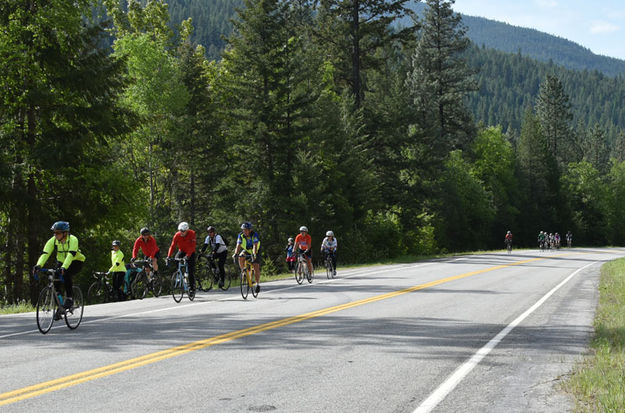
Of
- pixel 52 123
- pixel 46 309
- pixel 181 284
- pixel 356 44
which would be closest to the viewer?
pixel 46 309

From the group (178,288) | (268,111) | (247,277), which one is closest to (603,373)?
(247,277)

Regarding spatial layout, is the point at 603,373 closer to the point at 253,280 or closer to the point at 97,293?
the point at 253,280

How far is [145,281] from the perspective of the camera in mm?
18750

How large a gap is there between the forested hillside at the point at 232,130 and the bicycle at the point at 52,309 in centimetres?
1107

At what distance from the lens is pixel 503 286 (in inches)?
782

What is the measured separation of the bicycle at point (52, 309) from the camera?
35.0 ft

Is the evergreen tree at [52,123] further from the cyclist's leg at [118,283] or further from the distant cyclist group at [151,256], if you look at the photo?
the distant cyclist group at [151,256]

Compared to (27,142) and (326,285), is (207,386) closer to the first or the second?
(326,285)

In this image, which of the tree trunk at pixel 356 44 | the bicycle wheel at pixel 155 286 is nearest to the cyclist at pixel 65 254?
the bicycle wheel at pixel 155 286

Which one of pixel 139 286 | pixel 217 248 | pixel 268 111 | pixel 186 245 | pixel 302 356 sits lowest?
pixel 302 356

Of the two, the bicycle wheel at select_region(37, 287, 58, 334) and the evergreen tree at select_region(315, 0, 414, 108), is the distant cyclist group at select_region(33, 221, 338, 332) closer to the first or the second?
the bicycle wheel at select_region(37, 287, 58, 334)

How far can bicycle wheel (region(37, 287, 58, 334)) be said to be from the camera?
34.9 ft

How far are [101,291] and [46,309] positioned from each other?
8.36 metres

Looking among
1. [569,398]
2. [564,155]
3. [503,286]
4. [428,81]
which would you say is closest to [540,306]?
[503,286]
